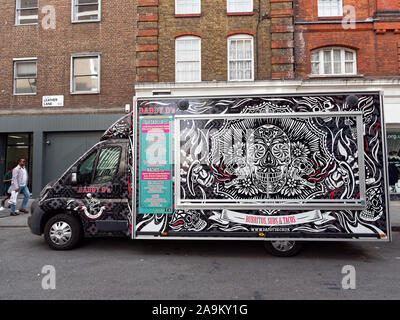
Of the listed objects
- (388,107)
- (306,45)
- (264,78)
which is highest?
(306,45)

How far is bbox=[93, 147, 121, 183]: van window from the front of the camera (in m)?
5.55

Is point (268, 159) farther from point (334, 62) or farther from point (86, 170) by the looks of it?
point (334, 62)

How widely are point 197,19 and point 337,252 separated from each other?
10.9 metres

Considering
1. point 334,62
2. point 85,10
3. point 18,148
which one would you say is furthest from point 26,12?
point 334,62

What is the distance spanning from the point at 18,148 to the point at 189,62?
30.5 feet

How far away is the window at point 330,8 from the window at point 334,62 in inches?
60.7

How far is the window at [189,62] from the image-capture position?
40.3 feet

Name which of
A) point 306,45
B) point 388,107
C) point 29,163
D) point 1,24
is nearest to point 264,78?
point 306,45

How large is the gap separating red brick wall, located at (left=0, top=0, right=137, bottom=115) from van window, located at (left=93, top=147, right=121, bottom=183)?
25.3 ft

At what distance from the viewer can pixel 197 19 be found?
1233 cm

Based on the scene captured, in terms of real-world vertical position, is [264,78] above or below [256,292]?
above

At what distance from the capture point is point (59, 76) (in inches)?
520

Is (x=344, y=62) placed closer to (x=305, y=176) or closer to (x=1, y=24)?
(x=305, y=176)

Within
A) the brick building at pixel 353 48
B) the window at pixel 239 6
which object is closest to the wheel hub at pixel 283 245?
the brick building at pixel 353 48
